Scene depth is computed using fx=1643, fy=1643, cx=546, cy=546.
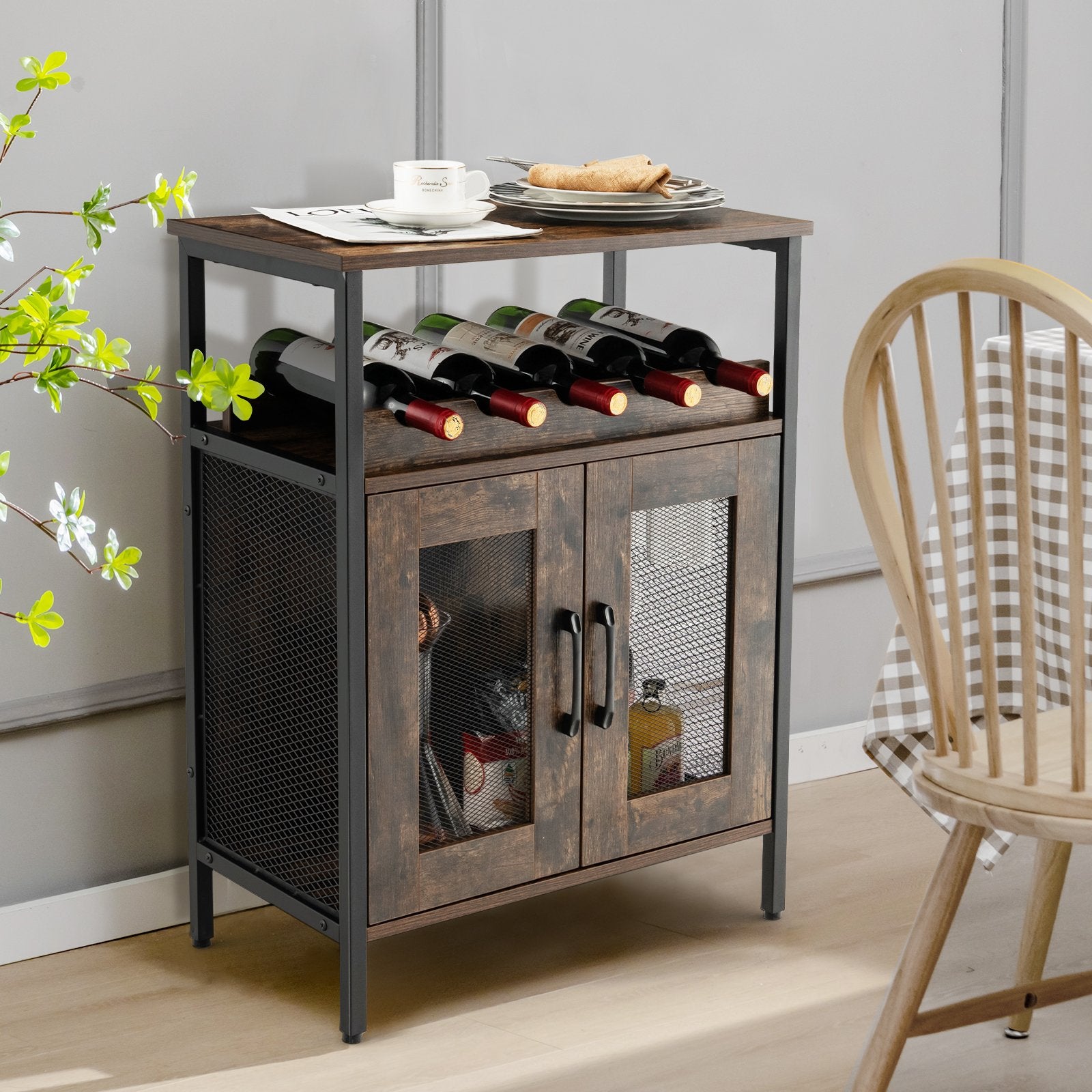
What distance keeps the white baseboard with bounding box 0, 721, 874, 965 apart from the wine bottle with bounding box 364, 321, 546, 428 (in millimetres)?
838

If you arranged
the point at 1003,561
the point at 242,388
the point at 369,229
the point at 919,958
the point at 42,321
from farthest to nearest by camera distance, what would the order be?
the point at 369,229 → the point at 1003,561 → the point at 919,958 → the point at 242,388 → the point at 42,321

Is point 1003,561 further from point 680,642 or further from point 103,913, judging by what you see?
point 103,913

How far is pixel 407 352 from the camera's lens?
78.7 inches

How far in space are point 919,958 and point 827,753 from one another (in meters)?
1.32

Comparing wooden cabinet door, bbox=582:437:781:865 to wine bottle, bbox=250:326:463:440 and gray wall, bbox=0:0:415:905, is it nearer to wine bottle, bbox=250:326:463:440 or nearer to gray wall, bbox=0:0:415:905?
wine bottle, bbox=250:326:463:440

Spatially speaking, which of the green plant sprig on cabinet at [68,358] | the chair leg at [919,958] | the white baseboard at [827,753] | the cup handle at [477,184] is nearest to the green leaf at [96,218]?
the green plant sprig on cabinet at [68,358]

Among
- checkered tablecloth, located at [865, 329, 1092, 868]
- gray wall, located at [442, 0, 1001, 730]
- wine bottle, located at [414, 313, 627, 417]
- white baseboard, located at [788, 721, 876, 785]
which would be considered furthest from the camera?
white baseboard, located at [788, 721, 876, 785]

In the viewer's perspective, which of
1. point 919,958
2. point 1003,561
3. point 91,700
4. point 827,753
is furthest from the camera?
point 827,753

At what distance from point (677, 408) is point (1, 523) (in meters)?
0.89

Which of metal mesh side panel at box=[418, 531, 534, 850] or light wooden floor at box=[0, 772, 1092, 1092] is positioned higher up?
metal mesh side panel at box=[418, 531, 534, 850]

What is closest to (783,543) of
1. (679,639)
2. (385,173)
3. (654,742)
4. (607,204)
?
(679,639)

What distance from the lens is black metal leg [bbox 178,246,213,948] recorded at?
2102 millimetres

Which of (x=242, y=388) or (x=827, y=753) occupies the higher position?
(x=242, y=388)

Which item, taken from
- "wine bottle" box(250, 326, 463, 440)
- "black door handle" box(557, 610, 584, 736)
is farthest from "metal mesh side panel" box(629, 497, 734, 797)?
"wine bottle" box(250, 326, 463, 440)
